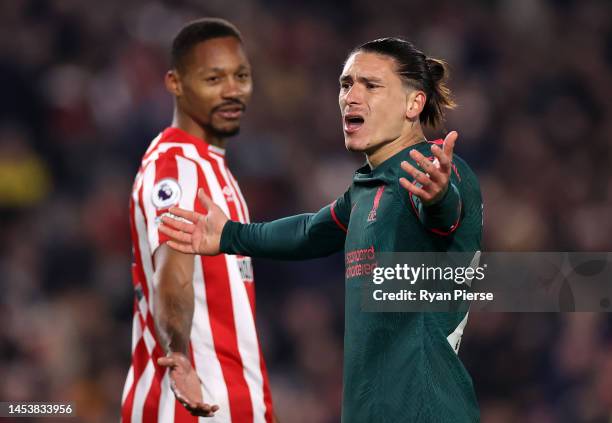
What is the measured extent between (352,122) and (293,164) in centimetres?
550

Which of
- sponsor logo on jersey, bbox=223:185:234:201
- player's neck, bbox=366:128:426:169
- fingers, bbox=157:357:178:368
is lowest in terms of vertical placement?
fingers, bbox=157:357:178:368

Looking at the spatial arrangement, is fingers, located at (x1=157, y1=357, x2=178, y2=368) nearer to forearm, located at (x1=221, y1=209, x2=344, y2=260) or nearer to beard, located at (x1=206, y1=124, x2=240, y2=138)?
forearm, located at (x1=221, y1=209, x2=344, y2=260)

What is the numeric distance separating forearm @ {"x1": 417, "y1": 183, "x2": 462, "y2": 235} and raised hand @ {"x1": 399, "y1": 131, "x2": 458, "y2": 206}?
4 cm

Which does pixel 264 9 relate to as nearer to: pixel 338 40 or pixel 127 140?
pixel 338 40

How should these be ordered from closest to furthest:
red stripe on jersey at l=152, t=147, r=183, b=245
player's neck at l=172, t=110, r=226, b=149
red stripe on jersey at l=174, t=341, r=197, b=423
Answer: red stripe on jersey at l=174, t=341, r=197, b=423, red stripe on jersey at l=152, t=147, r=183, b=245, player's neck at l=172, t=110, r=226, b=149

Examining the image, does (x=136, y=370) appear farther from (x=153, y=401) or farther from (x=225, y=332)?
(x=225, y=332)

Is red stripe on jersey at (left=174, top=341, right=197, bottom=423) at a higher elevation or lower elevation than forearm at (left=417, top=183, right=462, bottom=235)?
lower

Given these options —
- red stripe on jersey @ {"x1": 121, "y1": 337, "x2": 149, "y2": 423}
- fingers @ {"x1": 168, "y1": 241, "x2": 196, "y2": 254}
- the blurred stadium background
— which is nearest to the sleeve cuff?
fingers @ {"x1": 168, "y1": 241, "x2": 196, "y2": 254}

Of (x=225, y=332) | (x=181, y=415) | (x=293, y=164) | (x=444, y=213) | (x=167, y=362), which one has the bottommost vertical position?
(x=181, y=415)

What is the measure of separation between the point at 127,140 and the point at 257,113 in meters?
1.32

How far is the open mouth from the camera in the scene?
374 cm

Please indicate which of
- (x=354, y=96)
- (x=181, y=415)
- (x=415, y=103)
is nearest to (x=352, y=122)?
(x=354, y=96)

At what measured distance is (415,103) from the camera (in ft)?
12.4

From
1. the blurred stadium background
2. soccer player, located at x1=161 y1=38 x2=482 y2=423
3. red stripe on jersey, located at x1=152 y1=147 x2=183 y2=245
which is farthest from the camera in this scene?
the blurred stadium background
